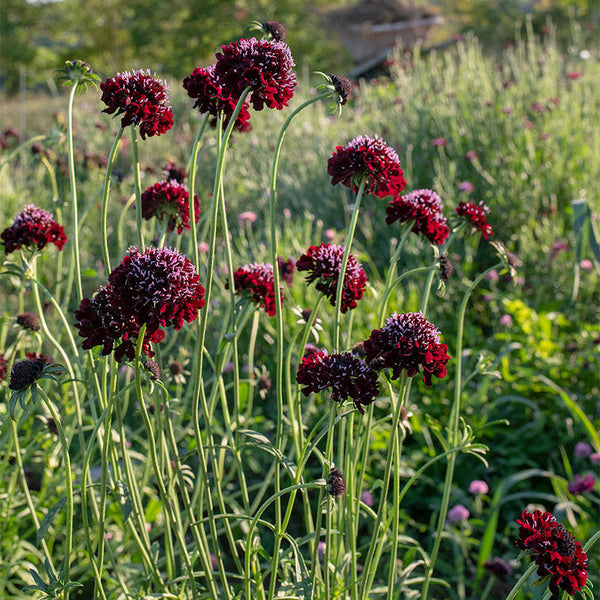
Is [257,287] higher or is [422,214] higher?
[422,214]

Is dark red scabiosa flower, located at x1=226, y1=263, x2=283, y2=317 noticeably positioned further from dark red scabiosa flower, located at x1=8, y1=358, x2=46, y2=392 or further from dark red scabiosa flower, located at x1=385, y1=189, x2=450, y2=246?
dark red scabiosa flower, located at x1=8, y1=358, x2=46, y2=392

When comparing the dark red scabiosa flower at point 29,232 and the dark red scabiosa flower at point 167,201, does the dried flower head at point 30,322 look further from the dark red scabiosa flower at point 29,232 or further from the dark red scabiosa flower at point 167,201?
the dark red scabiosa flower at point 167,201

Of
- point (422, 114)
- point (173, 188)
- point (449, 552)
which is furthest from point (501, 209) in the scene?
point (173, 188)

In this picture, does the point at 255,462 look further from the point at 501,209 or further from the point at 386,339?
the point at 501,209

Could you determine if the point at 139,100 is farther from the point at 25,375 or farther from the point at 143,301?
the point at 25,375

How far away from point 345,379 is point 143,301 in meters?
0.41

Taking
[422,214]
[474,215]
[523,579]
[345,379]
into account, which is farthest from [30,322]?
[523,579]

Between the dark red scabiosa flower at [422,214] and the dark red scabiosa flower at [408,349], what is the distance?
386mm

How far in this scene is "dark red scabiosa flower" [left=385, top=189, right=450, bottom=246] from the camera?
147 cm

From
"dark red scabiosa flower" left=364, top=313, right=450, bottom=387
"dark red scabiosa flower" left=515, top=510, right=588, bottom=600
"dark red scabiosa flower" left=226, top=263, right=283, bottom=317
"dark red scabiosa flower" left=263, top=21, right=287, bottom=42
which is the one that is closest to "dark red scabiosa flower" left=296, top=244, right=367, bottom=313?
"dark red scabiosa flower" left=226, top=263, right=283, bottom=317

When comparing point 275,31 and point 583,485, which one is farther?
point 583,485

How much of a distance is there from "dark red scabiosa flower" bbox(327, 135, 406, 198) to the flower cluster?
1.42ft

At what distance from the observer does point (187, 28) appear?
1678 cm

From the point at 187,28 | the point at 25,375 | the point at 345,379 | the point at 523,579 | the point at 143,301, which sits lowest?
the point at 523,579
